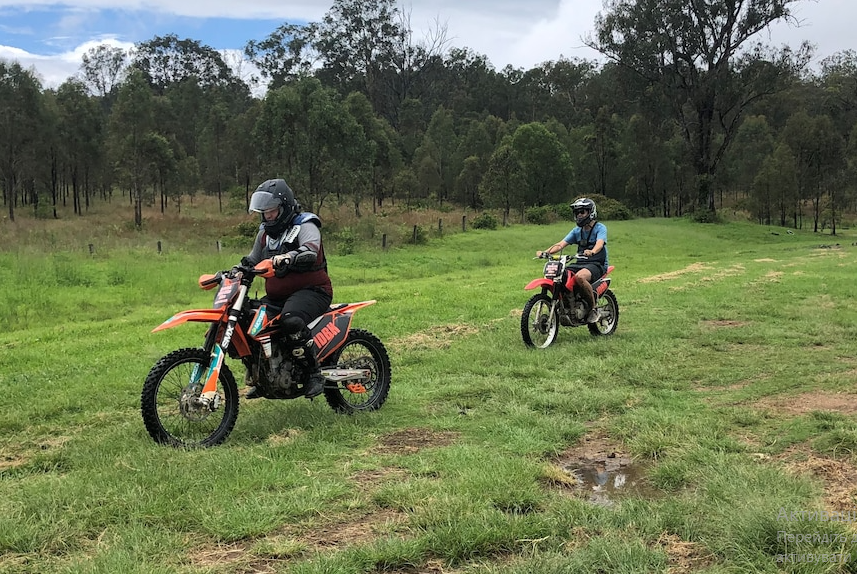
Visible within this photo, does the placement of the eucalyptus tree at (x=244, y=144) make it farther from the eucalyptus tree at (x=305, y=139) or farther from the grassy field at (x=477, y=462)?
the grassy field at (x=477, y=462)

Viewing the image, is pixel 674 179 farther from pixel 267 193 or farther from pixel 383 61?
pixel 267 193

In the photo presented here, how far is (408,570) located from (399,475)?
3.86ft

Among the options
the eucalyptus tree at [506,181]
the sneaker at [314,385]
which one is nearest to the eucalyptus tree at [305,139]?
the eucalyptus tree at [506,181]

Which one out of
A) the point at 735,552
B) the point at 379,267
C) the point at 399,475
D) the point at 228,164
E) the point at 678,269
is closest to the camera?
the point at 735,552

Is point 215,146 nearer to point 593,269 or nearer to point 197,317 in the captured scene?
point 593,269

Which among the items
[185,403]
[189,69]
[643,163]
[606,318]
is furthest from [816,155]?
[189,69]

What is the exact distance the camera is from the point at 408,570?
10.2 feet

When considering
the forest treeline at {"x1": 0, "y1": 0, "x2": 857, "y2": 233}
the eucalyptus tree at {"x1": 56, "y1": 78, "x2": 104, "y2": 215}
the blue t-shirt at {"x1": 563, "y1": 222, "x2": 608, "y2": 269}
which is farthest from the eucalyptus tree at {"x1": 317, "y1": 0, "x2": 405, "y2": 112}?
the blue t-shirt at {"x1": 563, "y1": 222, "x2": 608, "y2": 269}

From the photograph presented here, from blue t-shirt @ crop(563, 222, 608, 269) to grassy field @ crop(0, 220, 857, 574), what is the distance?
3.83 ft

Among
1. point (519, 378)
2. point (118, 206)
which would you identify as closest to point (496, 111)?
point (118, 206)

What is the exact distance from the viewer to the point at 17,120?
136ft

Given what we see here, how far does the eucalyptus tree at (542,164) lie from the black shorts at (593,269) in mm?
39546

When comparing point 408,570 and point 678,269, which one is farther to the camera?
point 678,269

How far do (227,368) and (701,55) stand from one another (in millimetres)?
46653
